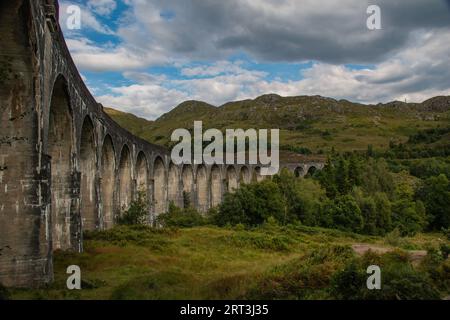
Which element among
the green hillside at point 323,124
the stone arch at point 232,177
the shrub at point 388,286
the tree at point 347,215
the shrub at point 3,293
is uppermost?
the green hillside at point 323,124

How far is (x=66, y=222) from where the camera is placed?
19984mm

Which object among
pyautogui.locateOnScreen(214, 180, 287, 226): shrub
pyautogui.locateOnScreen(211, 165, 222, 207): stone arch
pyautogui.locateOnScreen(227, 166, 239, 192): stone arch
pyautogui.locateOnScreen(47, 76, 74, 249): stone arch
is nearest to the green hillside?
pyautogui.locateOnScreen(227, 166, 239, 192): stone arch

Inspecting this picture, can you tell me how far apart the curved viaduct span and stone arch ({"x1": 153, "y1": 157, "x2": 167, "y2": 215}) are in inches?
644

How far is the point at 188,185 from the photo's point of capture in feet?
172

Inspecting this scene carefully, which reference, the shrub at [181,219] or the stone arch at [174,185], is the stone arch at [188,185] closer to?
the stone arch at [174,185]

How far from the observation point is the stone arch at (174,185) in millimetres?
47688

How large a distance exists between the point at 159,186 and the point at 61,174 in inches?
944

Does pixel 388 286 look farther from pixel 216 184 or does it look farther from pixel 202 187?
pixel 216 184

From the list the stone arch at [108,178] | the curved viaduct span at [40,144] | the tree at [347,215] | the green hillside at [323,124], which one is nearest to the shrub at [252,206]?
the tree at [347,215]

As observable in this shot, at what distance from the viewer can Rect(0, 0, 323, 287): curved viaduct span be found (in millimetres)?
13164

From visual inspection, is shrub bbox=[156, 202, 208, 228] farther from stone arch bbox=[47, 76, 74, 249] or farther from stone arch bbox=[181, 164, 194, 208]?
stone arch bbox=[47, 76, 74, 249]

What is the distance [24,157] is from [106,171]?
1570 centimetres

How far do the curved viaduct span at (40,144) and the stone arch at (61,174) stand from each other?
0.14 feet
